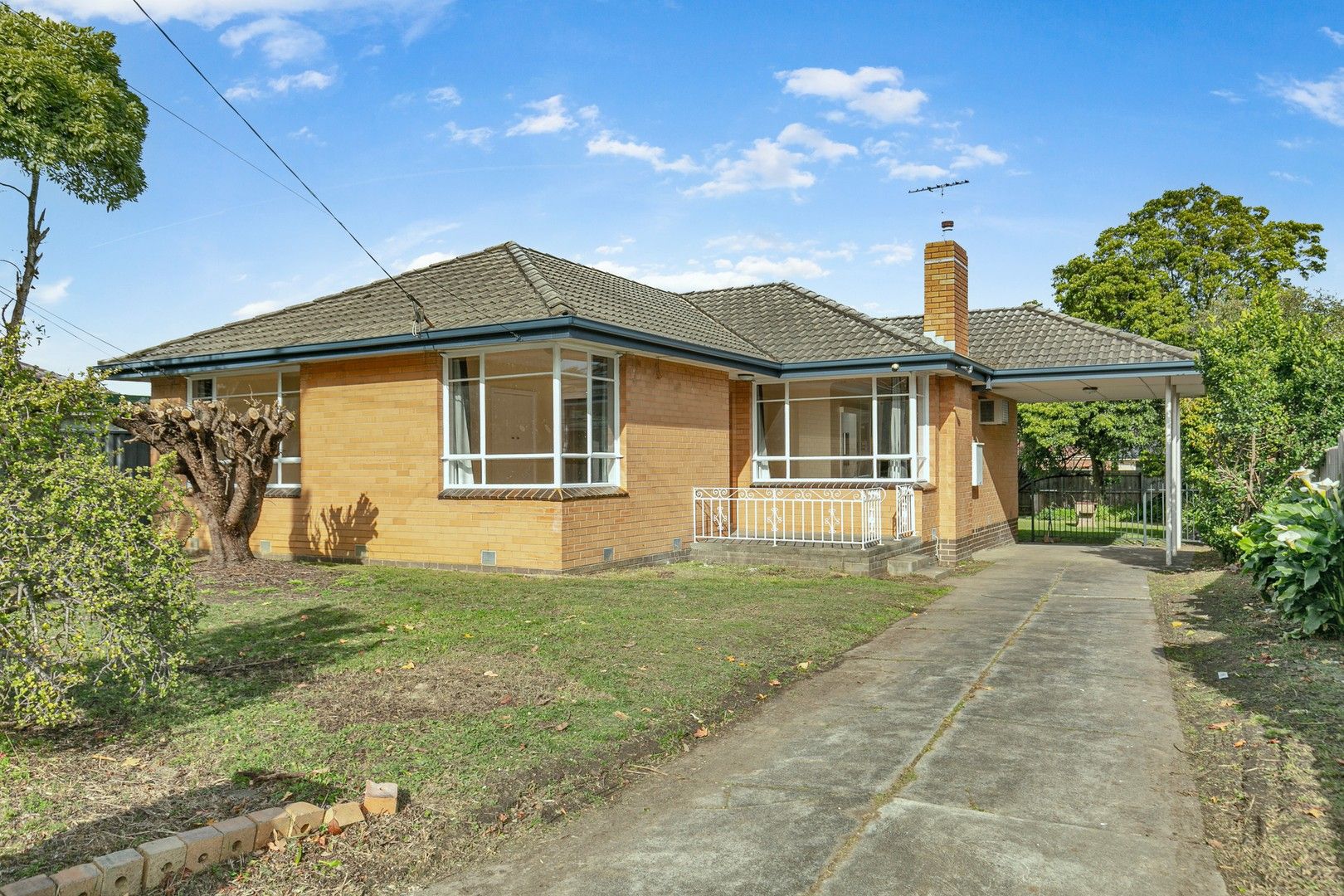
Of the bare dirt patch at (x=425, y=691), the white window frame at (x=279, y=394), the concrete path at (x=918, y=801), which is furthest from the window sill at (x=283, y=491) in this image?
the concrete path at (x=918, y=801)

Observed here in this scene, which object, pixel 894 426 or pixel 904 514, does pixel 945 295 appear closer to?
pixel 894 426

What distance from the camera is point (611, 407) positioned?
13.2m

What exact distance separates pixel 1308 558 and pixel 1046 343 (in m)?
10.3

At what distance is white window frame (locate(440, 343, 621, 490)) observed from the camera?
12.4 metres

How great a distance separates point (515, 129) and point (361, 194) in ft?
8.83

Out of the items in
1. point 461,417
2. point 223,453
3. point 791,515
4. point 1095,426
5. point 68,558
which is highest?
point 1095,426

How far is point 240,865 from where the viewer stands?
3.71 meters

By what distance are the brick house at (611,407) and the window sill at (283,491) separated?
0.05m

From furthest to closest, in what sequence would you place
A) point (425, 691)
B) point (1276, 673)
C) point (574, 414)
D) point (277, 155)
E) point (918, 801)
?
point (574, 414), point (277, 155), point (1276, 673), point (425, 691), point (918, 801)

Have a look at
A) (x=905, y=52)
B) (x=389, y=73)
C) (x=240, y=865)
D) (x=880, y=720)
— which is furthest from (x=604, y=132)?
(x=240, y=865)

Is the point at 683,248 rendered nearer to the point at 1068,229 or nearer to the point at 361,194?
the point at 361,194

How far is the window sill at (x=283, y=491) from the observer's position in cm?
1437

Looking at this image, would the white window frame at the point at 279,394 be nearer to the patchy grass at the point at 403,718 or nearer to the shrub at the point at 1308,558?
the patchy grass at the point at 403,718

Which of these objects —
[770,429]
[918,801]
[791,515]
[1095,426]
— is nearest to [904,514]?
[791,515]
